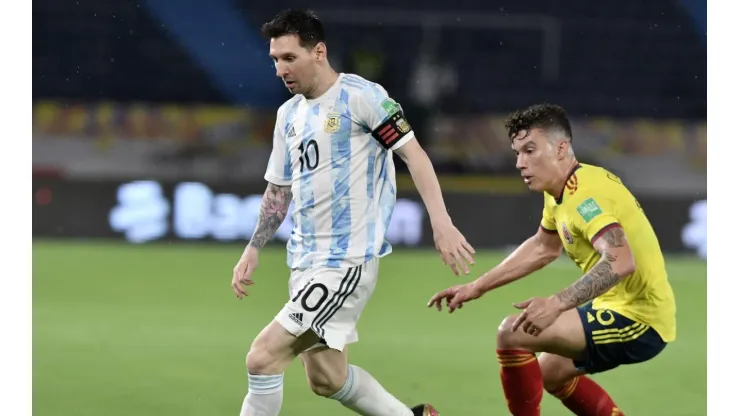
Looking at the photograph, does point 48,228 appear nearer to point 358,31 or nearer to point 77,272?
point 77,272

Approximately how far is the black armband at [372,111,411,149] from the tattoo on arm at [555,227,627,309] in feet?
2.70

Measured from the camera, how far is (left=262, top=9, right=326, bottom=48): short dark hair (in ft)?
13.8

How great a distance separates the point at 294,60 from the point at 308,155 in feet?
1.21

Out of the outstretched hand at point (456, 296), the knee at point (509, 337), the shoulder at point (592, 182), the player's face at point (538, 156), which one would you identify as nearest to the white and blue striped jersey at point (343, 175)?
the outstretched hand at point (456, 296)

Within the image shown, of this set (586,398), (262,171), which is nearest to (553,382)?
(586,398)

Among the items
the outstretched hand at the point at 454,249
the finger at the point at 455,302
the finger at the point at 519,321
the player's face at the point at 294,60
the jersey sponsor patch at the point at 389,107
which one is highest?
the player's face at the point at 294,60

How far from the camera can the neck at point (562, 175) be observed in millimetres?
4321

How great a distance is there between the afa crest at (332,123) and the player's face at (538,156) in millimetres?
669

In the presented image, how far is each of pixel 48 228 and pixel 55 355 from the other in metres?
5.56

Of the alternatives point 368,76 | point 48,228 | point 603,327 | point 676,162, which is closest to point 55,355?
point 603,327

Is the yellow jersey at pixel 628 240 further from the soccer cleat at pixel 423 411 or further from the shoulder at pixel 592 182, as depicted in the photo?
the soccer cleat at pixel 423 411

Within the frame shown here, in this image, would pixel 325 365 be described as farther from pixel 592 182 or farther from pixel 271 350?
pixel 592 182

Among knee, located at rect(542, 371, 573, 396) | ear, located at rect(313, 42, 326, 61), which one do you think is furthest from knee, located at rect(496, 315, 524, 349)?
ear, located at rect(313, 42, 326, 61)

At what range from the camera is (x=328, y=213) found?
4281mm
